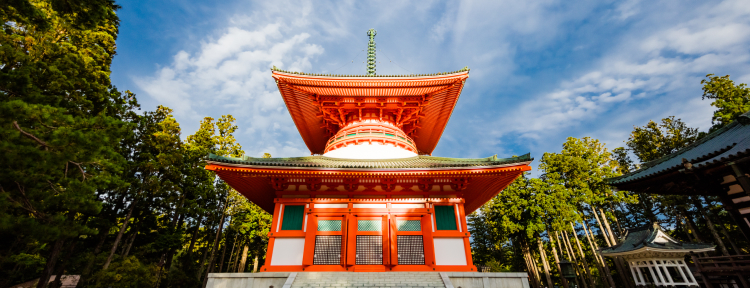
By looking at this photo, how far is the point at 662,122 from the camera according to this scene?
2272 centimetres

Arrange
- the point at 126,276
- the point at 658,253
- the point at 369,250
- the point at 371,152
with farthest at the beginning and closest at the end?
1. the point at 371,152
2. the point at 126,276
3. the point at 658,253
4. the point at 369,250

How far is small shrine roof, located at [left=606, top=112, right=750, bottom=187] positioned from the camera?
6645 mm

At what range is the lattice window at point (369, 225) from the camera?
9.99 meters

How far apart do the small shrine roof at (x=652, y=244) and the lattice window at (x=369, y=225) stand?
1038cm

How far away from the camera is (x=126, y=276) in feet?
43.1

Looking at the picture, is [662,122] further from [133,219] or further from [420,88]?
[133,219]

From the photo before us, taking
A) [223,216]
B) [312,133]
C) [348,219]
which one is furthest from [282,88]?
[223,216]

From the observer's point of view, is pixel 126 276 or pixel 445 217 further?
pixel 126 276

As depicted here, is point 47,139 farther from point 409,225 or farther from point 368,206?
point 409,225

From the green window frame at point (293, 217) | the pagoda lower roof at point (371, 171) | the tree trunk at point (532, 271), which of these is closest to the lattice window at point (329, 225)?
the green window frame at point (293, 217)

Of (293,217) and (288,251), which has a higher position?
(293,217)

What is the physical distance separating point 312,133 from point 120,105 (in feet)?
31.7

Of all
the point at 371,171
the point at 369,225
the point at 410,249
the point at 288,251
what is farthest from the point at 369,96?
the point at 288,251

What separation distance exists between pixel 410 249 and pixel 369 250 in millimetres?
1386
